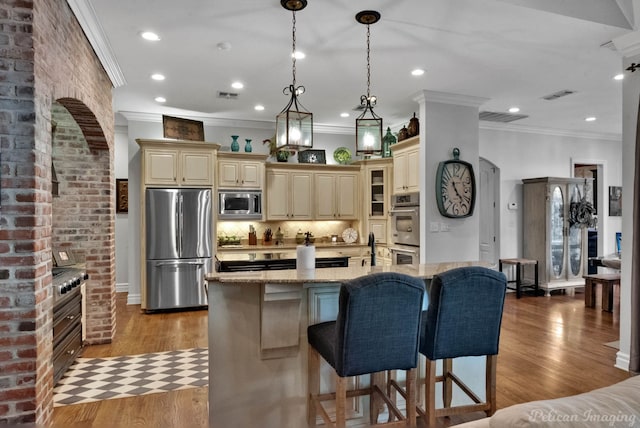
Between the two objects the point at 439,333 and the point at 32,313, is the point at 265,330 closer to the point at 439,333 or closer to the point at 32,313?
the point at 439,333

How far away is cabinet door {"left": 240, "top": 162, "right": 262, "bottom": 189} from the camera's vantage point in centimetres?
604

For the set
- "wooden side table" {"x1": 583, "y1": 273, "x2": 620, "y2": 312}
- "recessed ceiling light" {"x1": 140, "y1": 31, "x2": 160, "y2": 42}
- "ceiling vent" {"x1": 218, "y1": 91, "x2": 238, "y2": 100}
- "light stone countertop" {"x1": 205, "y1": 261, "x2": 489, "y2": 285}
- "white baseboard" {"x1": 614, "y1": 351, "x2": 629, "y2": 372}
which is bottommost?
"white baseboard" {"x1": 614, "y1": 351, "x2": 629, "y2": 372}

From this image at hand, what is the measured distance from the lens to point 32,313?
2.15 metres

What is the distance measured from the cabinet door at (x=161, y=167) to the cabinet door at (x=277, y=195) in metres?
1.42

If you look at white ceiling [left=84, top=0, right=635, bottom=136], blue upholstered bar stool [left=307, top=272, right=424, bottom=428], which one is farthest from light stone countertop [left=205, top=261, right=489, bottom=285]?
white ceiling [left=84, top=0, right=635, bottom=136]

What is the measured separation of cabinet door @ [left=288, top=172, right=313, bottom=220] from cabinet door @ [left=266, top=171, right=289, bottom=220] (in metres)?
0.08

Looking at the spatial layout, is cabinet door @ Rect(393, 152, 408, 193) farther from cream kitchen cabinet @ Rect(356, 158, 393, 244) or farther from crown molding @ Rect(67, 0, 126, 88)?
crown molding @ Rect(67, 0, 126, 88)

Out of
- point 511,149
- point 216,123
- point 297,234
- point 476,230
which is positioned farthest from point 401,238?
point 216,123

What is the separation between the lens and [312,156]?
22.1ft

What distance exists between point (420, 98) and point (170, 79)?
296 cm

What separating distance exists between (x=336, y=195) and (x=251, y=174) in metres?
1.46

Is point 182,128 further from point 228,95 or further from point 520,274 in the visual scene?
point 520,274

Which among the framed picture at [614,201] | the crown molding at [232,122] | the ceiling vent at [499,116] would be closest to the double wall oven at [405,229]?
the crown molding at [232,122]

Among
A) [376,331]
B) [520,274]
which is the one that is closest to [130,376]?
[376,331]
